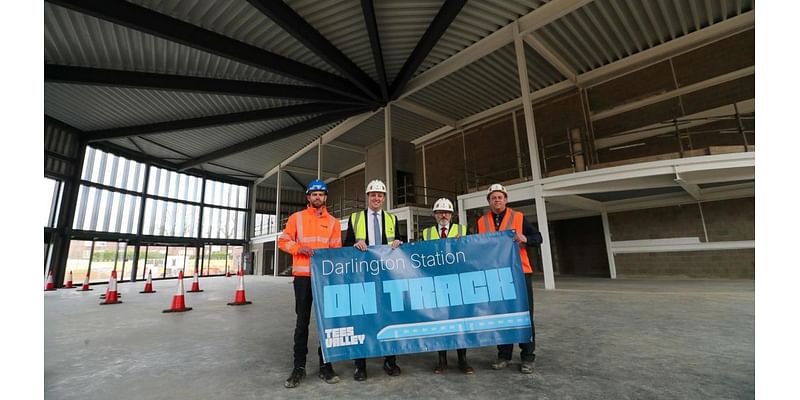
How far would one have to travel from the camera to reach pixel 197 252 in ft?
76.4

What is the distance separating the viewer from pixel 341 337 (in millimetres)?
2756

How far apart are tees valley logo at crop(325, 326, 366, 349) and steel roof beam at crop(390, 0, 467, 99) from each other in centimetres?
809

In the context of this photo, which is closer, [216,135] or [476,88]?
[476,88]

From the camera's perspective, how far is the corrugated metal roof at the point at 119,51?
332 inches

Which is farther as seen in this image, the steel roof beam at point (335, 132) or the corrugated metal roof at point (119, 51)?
the steel roof beam at point (335, 132)

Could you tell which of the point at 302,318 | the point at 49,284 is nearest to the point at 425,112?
the point at 302,318

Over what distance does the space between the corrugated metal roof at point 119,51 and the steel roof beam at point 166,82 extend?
0.25 meters

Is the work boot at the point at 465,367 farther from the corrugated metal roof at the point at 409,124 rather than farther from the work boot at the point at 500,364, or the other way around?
the corrugated metal roof at the point at 409,124

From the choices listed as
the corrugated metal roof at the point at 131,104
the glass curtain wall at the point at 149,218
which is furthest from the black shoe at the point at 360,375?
the glass curtain wall at the point at 149,218

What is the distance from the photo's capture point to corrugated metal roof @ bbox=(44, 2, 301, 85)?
845 cm

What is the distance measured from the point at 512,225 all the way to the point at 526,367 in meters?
1.22

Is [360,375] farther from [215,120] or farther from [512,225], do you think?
[215,120]

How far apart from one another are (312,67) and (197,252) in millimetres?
19208
